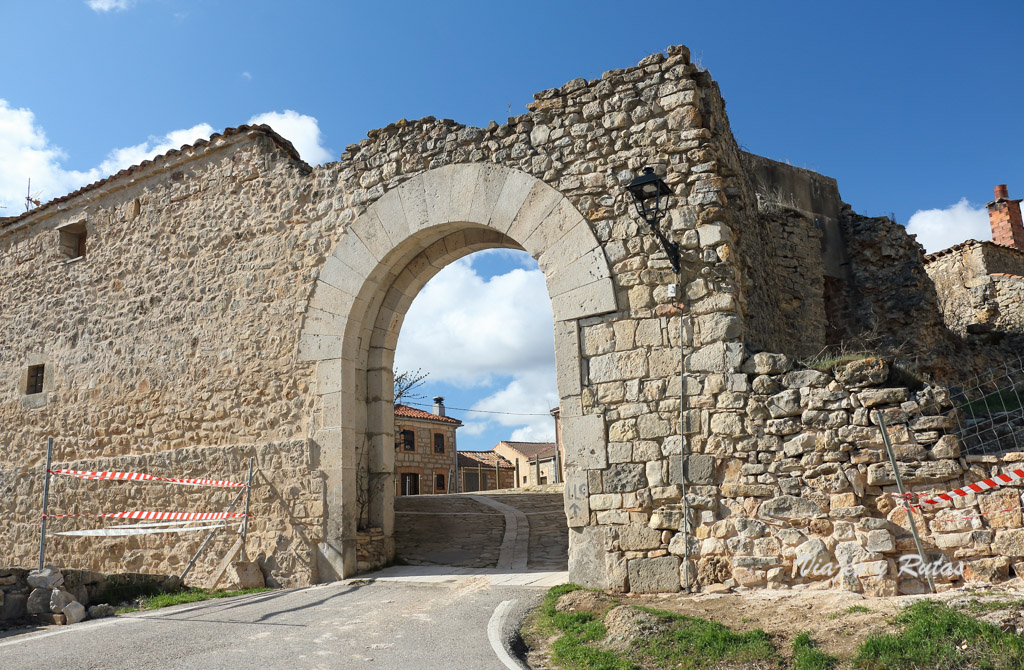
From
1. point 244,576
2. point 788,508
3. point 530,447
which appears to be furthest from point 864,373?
point 530,447

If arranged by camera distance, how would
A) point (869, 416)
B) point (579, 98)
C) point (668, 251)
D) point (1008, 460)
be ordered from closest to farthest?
point (1008, 460)
point (869, 416)
point (668, 251)
point (579, 98)

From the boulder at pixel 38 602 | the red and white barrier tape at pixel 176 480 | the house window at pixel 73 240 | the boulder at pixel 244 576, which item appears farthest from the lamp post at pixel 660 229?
the house window at pixel 73 240

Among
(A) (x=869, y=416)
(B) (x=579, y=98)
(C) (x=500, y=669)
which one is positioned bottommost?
(C) (x=500, y=669)

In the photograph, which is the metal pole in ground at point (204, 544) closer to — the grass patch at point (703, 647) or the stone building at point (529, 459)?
the grass patch at point (703, 647)

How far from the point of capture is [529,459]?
34.8 meters

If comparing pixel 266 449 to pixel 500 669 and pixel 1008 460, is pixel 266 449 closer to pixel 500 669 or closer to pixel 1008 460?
pixel 500 669

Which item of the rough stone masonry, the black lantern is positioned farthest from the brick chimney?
the black lantern

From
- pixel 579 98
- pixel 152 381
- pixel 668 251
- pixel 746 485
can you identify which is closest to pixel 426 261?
pixel 579 98

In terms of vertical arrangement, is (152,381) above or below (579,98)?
below

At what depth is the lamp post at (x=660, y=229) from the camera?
6.02m

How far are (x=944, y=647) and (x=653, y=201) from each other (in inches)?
162

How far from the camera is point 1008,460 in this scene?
16.7ft

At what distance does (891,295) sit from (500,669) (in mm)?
8251

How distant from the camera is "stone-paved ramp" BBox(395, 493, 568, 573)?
794 centimetres
